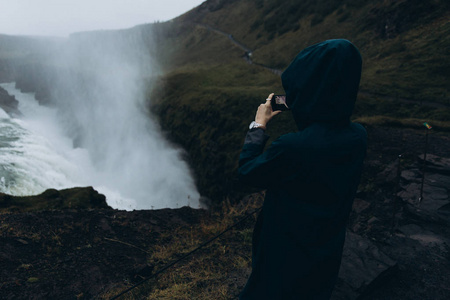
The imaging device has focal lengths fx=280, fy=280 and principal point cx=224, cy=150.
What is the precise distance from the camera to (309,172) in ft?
5.08

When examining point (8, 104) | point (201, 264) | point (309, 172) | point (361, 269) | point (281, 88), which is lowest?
point (361, 269)

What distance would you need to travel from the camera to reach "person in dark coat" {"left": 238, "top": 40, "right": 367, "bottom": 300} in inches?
59.7

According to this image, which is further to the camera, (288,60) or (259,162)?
(288,60)

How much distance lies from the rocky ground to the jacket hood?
2.99 m

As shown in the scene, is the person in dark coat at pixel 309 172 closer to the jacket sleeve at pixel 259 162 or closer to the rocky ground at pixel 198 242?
the jacket sleeve at pixel 259 162

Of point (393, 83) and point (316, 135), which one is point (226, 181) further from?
point (316, 135)

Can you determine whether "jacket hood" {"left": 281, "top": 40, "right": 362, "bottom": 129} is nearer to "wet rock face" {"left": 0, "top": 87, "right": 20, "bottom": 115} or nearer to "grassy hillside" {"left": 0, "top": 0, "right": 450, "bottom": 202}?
"grassy hillside" {"left": 0, "top": 0, "right": 450, "bottom": 202}

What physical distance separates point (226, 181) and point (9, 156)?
36.8ft

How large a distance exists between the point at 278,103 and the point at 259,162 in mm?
542

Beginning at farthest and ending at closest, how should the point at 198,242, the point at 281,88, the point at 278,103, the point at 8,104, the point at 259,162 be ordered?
the point at 8,104, the point at 281,88, the point at 198,242, the point at 278,103, the point at 259,162

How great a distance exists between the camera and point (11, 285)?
4.07 m

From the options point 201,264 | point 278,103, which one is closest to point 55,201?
point 201,264

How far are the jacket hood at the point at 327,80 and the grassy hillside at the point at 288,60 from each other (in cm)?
1089

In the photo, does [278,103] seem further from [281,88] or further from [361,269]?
[281,88]
